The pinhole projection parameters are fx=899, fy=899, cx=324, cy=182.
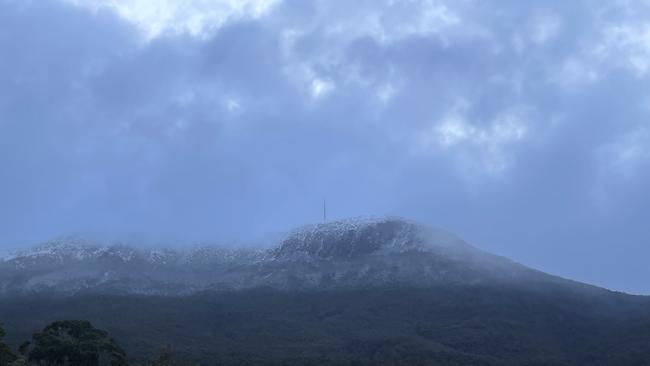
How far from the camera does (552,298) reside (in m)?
151

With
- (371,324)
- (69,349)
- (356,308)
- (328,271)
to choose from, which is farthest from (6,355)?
(328,271)

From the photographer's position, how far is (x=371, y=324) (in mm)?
141750

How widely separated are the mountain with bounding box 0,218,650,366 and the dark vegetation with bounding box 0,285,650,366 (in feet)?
0.96

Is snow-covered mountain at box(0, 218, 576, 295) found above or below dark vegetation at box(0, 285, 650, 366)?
above

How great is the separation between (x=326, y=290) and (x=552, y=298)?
42.0 m

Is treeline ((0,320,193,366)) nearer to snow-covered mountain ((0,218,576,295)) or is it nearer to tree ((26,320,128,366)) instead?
tree ((26,320,128,366))

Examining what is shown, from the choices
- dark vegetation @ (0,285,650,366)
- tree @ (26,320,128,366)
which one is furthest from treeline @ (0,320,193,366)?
dark vegetation @ (0,285,650,366)

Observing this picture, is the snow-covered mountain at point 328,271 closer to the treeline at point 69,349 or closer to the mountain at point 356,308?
the mountain at point 356,308

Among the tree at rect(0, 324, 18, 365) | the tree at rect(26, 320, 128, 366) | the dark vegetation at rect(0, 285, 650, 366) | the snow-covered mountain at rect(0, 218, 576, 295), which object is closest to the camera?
the tree at rect(0, 324, 18, 365)

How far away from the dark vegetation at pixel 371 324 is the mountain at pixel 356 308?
0.96 feet

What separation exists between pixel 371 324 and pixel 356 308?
36.0 ft

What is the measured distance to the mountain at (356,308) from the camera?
381 feet

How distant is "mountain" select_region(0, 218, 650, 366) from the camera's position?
11625cm

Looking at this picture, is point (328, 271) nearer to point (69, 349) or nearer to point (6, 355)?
point (69, 349)
